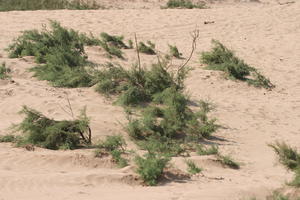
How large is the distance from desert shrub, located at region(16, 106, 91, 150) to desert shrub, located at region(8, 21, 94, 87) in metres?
2.76

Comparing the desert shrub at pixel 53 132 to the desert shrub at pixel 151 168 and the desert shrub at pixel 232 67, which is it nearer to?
the desert shrub at pixel 151 168

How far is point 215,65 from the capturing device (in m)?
13.6

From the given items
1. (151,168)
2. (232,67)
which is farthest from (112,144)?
(232,67)

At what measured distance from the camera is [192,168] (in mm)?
7664

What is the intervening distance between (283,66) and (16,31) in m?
6.61

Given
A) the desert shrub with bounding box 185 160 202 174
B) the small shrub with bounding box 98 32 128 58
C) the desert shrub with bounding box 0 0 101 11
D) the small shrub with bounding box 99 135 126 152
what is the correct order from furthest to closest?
the desert shrub with bounding box 0 0 101 11 < the small shrub with bounding box 98 32 128 58 < the small shrub with bounding box 99 135 126 152 < the desert shrub with bounding box 185 160 202 174

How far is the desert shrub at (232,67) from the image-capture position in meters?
13.2

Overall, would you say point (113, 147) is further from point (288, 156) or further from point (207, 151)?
point (288, 156)

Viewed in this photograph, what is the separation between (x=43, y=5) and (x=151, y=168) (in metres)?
14.1

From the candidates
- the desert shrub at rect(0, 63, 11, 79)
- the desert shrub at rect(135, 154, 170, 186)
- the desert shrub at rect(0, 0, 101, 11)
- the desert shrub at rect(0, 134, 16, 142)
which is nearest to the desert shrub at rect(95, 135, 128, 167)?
the desert shrub at rect(135, 154, 170, 186)

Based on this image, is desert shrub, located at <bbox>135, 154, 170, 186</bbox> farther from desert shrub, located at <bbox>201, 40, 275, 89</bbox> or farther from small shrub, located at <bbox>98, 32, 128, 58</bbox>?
small shrub, located at <bbox>98, 32, 128, 58</bbox>

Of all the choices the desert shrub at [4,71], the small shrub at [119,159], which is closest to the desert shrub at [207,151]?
the small shrub at [119,159]

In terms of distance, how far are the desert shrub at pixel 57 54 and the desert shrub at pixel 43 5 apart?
5934 millimetres

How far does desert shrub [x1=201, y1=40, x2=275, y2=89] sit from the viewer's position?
13.2 metres
